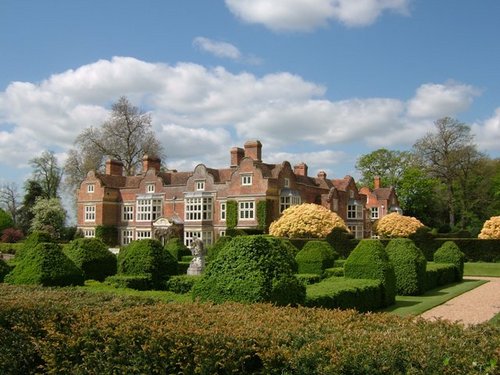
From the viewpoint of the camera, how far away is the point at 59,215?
186 feet

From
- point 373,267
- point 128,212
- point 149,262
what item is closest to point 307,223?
point 149,262

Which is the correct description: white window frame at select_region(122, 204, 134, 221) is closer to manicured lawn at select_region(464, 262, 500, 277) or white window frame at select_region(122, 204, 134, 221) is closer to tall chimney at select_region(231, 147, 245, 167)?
tall chimney at select_region(231, 147, 245, 167)

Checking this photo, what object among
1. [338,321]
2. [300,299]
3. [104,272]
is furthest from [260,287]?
[104,272]

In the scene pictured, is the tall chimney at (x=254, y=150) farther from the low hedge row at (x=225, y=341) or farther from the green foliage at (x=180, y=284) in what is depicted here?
the low hedge row at (x=225, y=341)

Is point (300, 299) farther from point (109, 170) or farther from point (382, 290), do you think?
point (109, 170)

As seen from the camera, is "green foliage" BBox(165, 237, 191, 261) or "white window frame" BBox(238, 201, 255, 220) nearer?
"green foliage" BBox(165, 237, 191, 261)

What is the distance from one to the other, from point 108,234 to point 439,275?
34342 mm

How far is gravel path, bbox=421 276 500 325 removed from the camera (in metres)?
14.0

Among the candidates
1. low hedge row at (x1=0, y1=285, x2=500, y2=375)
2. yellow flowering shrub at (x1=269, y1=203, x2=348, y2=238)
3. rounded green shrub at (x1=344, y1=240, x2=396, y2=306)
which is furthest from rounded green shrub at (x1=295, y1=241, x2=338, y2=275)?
low hedge row at (x1=0, y1=285, x2=500, y2=375)

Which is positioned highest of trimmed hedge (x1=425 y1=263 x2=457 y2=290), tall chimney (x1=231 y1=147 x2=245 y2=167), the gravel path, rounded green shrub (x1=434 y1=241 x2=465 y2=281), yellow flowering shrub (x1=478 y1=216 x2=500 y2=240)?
tall chimney (x1=231 y1=147 x2=245 y2=167)

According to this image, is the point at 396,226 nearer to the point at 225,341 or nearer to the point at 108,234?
the point at 108,234

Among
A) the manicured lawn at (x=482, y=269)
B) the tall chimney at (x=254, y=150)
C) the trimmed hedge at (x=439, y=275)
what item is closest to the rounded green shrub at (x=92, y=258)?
the trimmed hedge at (x=439, y=275)

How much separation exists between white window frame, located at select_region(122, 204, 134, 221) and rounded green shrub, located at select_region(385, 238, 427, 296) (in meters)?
34.2

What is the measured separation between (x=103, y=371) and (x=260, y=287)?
3915 millimetres
